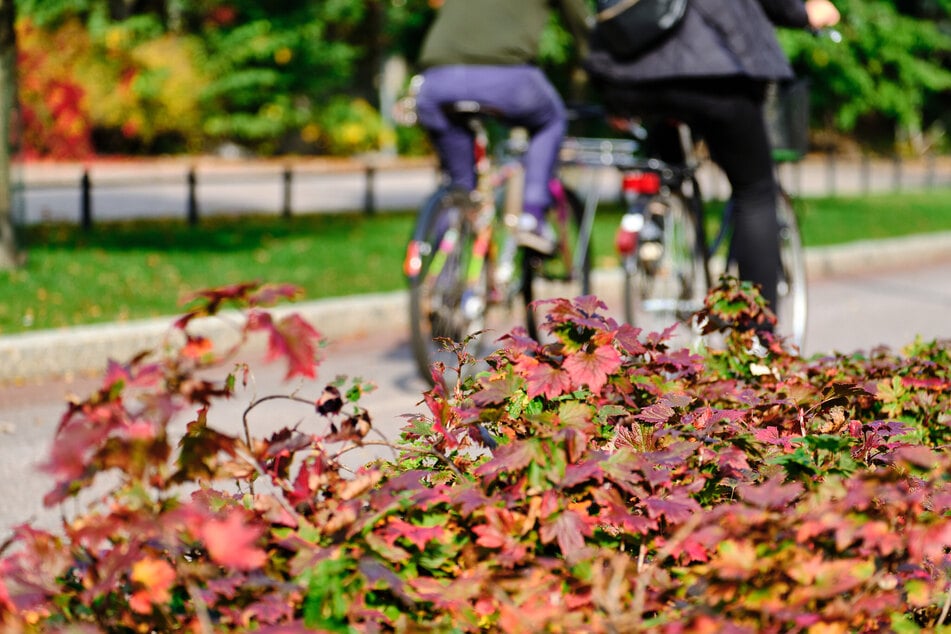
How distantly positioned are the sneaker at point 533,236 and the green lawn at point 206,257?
1.19m

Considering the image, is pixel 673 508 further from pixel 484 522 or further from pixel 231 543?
pixel 231 543

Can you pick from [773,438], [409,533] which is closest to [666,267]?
[773,438]

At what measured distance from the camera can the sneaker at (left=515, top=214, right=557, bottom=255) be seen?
5.34 meters

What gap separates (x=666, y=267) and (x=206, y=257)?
5.17m

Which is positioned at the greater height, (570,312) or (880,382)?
(570,312)

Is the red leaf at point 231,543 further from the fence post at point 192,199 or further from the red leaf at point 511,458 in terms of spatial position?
the fence post at point 192,199

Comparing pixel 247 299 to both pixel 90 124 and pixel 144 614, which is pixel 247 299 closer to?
pixel 144 614

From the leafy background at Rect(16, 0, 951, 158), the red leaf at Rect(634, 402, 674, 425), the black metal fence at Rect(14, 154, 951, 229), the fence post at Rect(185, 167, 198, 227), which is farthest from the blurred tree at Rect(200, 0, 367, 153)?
the red leaf at Rect(634, 402, 674, 425)

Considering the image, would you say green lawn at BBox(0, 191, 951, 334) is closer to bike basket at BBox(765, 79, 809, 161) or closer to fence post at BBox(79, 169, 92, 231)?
fence post at BBox(79, 169, 92, 231)

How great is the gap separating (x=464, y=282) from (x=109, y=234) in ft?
22.9

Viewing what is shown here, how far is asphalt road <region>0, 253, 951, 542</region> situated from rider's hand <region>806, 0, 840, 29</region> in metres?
1.06

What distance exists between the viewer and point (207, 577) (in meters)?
1.66

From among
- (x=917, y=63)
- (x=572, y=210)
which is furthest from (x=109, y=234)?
(x=917, y=63)

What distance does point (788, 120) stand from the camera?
5504mm
